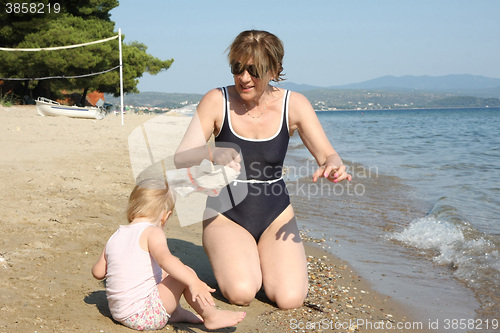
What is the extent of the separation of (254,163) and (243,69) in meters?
0.70

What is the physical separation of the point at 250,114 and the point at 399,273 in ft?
6.34

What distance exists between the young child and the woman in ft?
2.14

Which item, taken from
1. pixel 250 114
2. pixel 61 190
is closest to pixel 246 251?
pixel 250 114

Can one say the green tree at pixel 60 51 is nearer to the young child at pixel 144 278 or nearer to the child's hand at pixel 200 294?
the young child at pixel 144 278

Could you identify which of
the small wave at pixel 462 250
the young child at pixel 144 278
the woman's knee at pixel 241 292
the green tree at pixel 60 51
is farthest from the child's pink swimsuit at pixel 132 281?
the green tree at pixel 60 51

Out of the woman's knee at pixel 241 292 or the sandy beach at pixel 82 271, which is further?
the woman's knee at pixel 241 292

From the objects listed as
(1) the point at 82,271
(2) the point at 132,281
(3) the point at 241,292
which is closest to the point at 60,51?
(1) the point at 82,271

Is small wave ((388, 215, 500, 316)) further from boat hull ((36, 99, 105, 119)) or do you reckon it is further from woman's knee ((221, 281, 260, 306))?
boat hull ((36, 99, 105, 119))

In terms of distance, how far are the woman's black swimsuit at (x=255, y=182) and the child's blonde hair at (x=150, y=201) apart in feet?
3.16

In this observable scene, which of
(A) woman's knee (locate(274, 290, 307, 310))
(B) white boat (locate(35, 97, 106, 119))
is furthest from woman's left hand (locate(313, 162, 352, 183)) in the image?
(B) white boat (locate(35, 97, 106, 119))

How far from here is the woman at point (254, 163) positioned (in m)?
3.49

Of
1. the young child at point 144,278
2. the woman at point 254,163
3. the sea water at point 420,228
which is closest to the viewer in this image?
the young child at point 144,278

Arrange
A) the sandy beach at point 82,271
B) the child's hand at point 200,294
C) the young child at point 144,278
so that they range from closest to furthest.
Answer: the child's hand at point 200,294 < the young child at point 144,278 < the sandy beach at point 82,271

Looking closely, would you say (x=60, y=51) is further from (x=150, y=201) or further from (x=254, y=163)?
(x=150, y=201)
